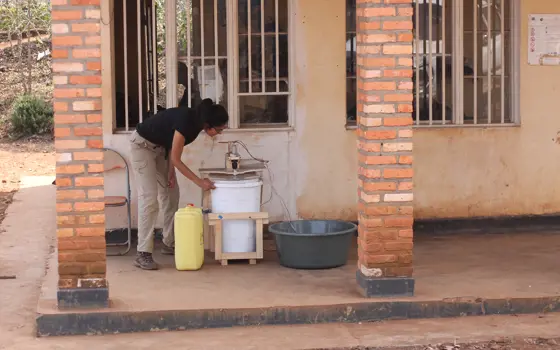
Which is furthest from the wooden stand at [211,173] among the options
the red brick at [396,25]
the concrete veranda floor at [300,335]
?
the red brick at [396,25]

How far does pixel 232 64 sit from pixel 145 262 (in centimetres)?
233

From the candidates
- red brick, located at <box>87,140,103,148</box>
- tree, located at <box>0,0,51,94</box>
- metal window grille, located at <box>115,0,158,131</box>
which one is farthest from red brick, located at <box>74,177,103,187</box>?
tree, located at <box>0,0,51,94</box>

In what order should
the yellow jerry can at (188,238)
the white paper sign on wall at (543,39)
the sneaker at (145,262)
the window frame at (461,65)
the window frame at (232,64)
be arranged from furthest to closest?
the white paper sign on wall at (543,39) < the window frame at (461,65) < the window frame at (232,64) < the sneaker at (145,262) < the yellow jerry can at (188,238)

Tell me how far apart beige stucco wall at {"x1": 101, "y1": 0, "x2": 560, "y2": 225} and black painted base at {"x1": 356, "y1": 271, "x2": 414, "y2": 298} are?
262 centimetres

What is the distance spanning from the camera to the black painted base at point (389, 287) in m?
7.76

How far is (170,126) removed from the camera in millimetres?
8914

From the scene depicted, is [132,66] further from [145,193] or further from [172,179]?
[145,193]

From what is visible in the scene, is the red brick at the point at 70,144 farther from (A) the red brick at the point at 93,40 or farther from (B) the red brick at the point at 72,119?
(A) the red brick at the point at 93,40

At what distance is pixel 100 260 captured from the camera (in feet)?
24.5

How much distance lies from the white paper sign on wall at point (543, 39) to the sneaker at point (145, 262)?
455 centimetres

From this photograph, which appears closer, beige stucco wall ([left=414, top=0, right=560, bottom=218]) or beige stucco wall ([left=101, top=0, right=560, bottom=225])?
beige stucco wall ([left=101, top=0, right=560, bottom=225])

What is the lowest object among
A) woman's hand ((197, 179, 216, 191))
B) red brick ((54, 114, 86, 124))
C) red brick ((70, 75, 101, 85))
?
woman's hand ((197, 179, 216, 191))

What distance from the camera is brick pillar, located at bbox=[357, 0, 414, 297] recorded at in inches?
302

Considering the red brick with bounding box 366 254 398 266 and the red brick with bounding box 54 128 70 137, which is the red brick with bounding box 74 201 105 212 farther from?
the red brick with bounding box 366 254 398 266
